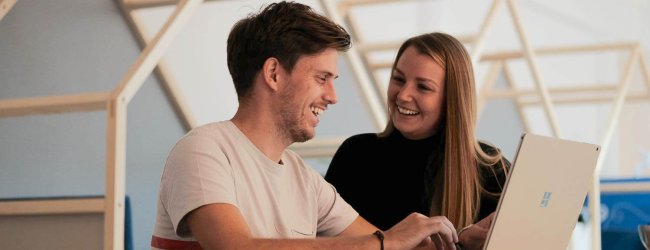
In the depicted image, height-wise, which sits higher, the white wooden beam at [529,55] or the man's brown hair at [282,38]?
the white wooden beam at [529,55]

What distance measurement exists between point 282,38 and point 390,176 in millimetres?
556

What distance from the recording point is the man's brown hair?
50.7 inches

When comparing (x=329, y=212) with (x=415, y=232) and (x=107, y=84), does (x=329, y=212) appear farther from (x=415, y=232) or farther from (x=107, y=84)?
(x=107, y=84)

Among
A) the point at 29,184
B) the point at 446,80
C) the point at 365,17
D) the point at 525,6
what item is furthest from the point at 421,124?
the point at 525,6

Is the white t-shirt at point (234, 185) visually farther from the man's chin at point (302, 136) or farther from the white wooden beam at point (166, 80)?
the white wooden beam at point (166, 80)

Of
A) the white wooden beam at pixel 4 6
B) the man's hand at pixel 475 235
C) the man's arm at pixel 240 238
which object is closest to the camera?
the man's arm at pixel 240 238

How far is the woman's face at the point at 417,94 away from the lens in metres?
1.67

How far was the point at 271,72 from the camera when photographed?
129cm

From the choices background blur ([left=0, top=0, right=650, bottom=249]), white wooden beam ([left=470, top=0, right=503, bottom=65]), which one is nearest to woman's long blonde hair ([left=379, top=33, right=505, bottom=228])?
white wooden beam ([left=470, top=0, right=503, bottom=65])

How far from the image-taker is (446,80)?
66.2 inches

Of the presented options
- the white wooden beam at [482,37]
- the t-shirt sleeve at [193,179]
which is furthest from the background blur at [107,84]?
the t-shirt sleeve at [193,179]

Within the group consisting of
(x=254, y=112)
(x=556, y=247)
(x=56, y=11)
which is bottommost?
(x=556, y=247)

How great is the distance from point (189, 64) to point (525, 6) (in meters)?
2.13

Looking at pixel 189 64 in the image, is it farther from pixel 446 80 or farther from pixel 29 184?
pixel 446 80
